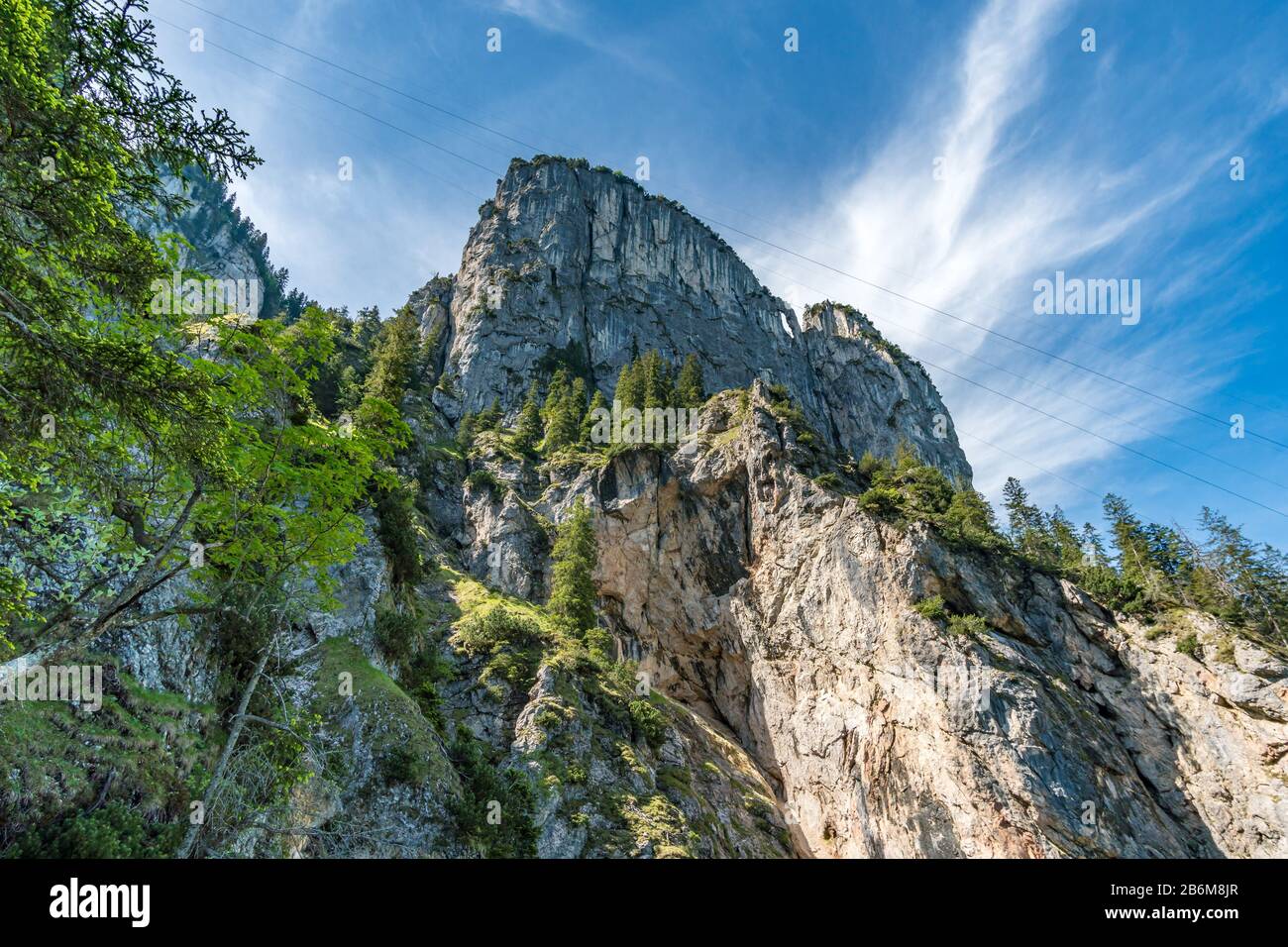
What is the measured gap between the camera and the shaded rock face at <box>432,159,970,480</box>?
82.4 meters

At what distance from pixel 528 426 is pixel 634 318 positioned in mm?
39512

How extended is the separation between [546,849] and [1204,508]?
64553 mm

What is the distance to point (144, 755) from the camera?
9.11 m

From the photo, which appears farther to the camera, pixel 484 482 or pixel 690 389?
pixel 690 389

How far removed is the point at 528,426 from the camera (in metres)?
63.5

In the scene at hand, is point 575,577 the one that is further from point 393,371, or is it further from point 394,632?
point 393,371

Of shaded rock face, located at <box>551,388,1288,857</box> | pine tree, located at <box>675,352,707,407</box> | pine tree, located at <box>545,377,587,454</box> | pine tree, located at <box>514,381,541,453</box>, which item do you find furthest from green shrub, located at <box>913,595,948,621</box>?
pine tree, located at <box>514,381,541,453</box>

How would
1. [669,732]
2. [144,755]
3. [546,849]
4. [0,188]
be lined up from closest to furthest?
[0,188], [144,755], [546,849], [669,732]

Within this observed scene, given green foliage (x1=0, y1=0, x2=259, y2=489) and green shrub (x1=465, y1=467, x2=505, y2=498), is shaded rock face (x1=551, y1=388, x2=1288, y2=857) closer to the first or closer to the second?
green shrub (x1=465, y1=467, x2=505, y2=498)

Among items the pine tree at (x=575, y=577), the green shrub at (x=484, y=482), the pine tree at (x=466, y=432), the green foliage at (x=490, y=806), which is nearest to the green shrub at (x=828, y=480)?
the pine tree at (x=575, y=577)

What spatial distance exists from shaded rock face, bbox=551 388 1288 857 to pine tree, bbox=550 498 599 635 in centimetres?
863

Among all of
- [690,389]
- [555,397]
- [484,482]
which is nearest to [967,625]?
[690,389]
